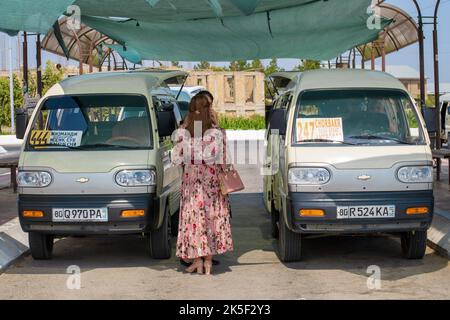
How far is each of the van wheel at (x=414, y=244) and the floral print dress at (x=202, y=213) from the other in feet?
6.98

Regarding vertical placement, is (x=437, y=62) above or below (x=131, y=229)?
above

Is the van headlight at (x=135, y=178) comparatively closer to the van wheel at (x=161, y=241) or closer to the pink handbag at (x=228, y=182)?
the van wheel at (x=161, y=241)

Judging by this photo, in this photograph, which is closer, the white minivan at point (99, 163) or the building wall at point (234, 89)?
the white minivan at point (99, 163)

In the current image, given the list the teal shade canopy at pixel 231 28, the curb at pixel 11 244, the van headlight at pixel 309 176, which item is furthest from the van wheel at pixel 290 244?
the curb at pixel 11 244

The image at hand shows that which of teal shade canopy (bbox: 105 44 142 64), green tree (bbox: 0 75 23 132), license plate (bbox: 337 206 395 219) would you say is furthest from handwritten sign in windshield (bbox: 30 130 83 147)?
green tree (bbox: 0 75 23 132)

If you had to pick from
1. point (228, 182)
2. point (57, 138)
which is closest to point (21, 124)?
point (57, 138)

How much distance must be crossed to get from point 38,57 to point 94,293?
11876 millimetres

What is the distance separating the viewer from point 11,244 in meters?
9.67

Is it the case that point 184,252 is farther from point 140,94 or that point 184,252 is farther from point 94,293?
point 140,94

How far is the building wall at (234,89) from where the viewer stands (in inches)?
1663

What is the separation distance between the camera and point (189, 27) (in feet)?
36.2

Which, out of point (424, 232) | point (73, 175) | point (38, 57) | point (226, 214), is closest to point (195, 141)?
point (226, 214)

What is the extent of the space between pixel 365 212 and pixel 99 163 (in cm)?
297

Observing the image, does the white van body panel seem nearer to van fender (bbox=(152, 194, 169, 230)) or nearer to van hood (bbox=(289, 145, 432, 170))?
van fender (bbox=(152, 194, 169, 230))
